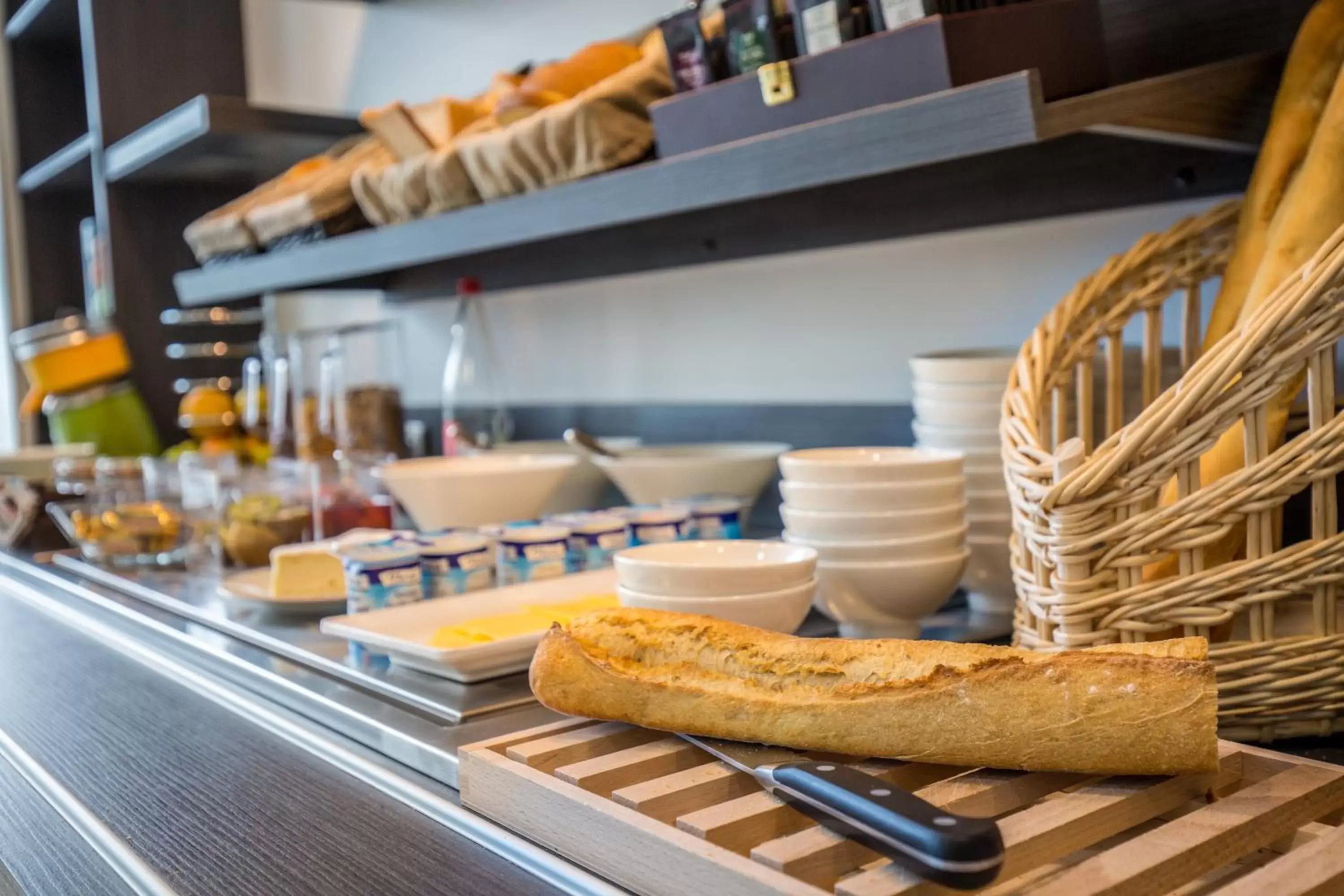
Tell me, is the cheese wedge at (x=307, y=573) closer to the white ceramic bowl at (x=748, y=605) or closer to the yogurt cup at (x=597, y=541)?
the yogurt cup at (x=597, y=541)

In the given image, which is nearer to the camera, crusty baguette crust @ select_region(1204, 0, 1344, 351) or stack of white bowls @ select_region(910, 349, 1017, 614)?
crusty baguette crust @ select_region(1204, 0, 1344, 351)

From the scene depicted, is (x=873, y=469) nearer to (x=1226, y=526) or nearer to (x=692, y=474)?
(x=1226, y=526)

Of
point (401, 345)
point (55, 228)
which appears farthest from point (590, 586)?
point (55, 228)

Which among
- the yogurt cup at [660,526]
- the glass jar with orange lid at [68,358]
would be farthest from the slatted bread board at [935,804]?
the glass jar with orange lid at [68,358]

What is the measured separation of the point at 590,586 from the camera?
1.10m

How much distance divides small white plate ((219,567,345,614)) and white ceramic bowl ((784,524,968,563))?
1.61ft

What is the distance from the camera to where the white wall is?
1.32 m

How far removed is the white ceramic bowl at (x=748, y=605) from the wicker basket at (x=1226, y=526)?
0.16m

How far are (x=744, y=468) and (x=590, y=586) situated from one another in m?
0.33

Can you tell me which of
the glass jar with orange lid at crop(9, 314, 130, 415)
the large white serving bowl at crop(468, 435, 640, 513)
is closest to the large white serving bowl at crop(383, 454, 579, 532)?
the large white serving bowl at crop(468, 435, 640, 513)

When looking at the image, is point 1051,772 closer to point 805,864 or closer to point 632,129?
point 805,864

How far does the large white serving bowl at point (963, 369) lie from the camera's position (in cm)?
99

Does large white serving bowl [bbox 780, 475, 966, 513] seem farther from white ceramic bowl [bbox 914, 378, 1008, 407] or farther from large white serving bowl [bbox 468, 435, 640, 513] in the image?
large white serving bowl [bbox 468, 435, 640, 513]

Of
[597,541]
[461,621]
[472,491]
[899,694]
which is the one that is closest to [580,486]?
[472,491]
